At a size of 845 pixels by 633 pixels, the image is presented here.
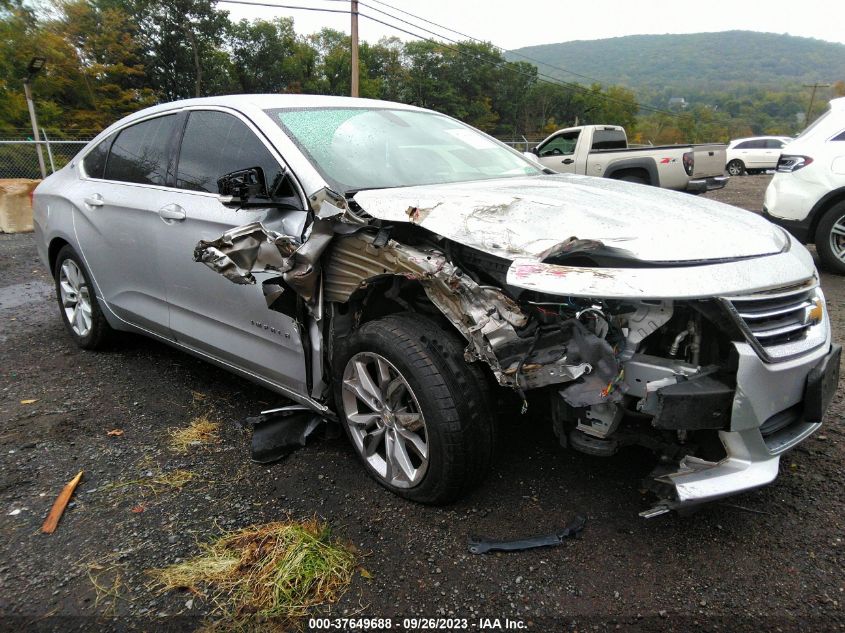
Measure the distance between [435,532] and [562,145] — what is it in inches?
464

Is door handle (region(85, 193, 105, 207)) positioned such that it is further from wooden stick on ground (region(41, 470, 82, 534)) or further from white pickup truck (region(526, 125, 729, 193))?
white pickup truck (region(526, 125, 729, 193))

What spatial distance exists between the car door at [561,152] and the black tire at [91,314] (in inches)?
375

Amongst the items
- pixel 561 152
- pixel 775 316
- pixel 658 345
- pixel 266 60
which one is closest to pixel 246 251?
pixel 658 345

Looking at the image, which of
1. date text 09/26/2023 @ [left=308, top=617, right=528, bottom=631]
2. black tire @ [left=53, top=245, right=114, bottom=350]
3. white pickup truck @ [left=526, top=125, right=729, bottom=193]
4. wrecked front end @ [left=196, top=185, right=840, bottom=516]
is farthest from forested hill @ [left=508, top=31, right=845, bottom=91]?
date text 09/26/2023 @ [left=308, top=617, right=528, bottom=631]

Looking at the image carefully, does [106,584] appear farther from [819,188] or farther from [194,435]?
[819,188]

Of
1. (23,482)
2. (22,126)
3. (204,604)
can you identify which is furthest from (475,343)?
(22,126)

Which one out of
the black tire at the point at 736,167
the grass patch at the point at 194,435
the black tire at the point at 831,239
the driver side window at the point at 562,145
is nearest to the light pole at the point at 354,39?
the driver side window at the point at 562,145

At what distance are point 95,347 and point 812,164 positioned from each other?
6.97m

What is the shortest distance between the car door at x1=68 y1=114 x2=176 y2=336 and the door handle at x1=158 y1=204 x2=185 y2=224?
57 mm

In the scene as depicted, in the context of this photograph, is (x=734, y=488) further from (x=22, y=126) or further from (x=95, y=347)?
(x=22, y=126)

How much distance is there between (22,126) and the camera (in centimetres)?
3444

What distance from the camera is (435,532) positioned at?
244 centimetres

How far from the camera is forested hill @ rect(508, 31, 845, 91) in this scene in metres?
143

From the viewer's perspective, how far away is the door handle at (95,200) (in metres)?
3.94
